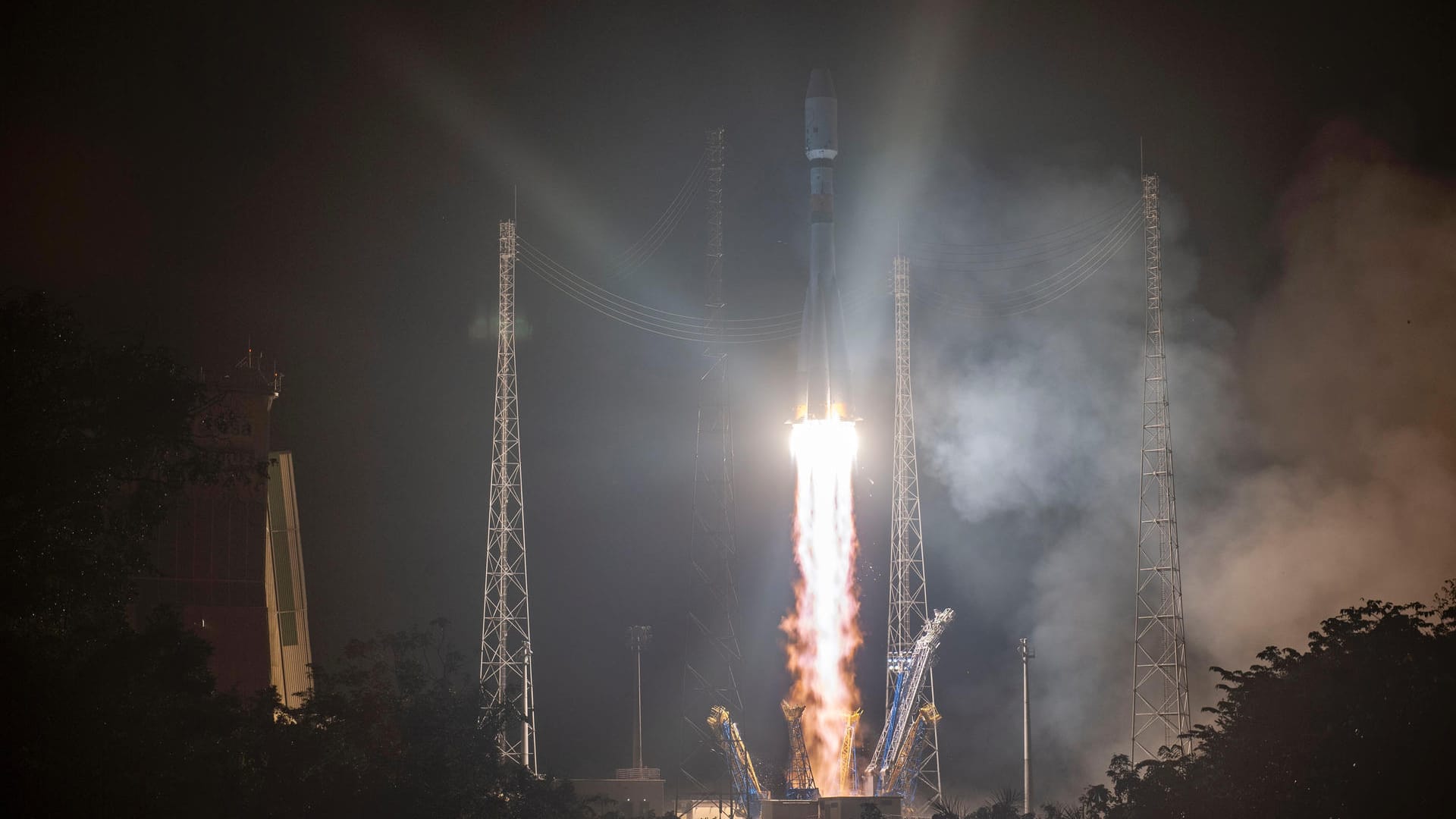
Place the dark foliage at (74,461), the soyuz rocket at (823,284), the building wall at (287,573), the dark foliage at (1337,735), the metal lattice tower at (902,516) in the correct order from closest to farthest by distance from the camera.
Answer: the dark foliage at (74,461), the dark foliage at (1337,735), the building wall at (287,573), the metal lattice tower at (902,516), the soyuz rocket at (823,284)

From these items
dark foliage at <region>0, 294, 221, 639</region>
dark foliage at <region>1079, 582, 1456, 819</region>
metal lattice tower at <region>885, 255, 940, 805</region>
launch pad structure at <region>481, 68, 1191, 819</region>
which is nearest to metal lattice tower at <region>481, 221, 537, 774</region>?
launch pad structure at <region>481, 68, 1191, 819</region>

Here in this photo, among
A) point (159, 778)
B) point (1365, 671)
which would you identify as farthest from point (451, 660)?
point (1365, 671)

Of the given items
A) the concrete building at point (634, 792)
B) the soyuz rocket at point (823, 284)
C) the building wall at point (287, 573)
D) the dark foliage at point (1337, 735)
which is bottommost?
the concrete building at point (634, 792)

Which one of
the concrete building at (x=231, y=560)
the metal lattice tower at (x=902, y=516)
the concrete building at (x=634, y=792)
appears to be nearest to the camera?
the concrete building at (x=231, y=560)

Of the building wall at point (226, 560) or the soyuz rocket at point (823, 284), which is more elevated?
the soyuz rocket at point (823, 284)

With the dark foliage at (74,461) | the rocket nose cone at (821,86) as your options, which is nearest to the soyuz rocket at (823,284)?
the rocket nose cone at (821,86)

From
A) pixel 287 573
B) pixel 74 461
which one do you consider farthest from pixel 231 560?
pixel 74 461

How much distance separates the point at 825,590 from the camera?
204 ft

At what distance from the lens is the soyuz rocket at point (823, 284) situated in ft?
200

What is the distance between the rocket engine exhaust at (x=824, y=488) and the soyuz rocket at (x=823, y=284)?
0.03 meters

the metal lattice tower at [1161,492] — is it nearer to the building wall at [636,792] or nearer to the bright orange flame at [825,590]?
the bright orange flame at [825,590]

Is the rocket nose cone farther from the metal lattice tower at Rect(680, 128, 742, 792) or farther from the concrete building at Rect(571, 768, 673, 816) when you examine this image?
the concrete building at Rect(571, 768, 673, 816)

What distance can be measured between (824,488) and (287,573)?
17994 millimetres

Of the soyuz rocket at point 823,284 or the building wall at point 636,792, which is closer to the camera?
the soyuz rocket at point 823,284
